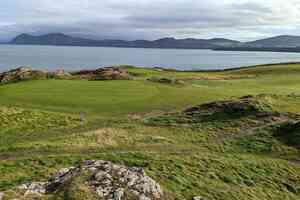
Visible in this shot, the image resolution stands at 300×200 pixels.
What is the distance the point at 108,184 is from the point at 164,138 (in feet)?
45.8

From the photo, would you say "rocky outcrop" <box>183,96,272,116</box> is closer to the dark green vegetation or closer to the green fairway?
the dark green vegetation

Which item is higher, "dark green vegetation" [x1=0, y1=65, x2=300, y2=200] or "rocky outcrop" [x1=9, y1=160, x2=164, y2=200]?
"rocky outcrop" [x1=9, y1=160, x2=164, y2=200]

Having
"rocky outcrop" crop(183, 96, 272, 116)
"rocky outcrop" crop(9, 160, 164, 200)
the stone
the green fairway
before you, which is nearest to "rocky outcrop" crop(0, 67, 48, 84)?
the green fairway

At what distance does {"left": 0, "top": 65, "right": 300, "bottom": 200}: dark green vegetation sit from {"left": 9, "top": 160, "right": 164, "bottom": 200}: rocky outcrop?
2.18 ft

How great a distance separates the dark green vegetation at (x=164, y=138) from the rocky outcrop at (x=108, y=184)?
2.18 feet

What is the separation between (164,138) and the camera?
102ft

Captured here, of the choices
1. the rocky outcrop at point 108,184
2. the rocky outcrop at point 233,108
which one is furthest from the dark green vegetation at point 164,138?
the rocky outcrop at point 108,184

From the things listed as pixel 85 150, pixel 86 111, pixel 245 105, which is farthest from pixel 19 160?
pixel 245 105

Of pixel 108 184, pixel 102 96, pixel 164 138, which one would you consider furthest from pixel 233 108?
pixel 108 184

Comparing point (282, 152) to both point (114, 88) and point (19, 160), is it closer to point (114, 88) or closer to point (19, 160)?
point (19, 160)

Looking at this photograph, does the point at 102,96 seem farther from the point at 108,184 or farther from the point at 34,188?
the point at 108,184

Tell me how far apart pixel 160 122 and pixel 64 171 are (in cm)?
1811

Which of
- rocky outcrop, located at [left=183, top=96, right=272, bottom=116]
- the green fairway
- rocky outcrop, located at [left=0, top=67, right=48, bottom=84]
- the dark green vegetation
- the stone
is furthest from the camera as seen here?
rocky outcrop, located at [left=0, top=67, right=48, bottom=84]

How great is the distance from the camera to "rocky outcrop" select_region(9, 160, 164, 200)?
666 inches
